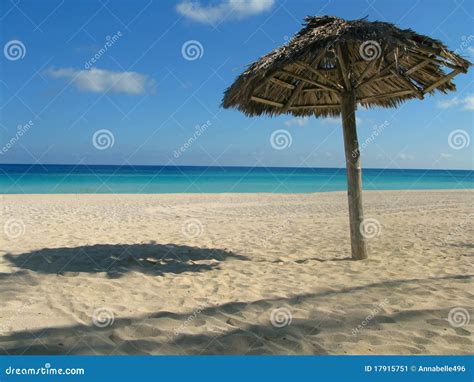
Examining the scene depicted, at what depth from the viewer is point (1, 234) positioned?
25.5 ft

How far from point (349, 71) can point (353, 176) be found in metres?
1.77

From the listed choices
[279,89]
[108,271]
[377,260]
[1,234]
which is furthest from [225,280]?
[1,234]

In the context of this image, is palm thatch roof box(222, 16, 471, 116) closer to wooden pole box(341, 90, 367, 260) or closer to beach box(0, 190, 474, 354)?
wooden pole box(341, 90, 367, 260)

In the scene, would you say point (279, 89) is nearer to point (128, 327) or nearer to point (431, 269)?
point (431, 269)

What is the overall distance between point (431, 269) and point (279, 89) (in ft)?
12.5

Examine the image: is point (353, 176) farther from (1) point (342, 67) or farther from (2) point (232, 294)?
(2) point (232, 294)

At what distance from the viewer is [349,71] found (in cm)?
647

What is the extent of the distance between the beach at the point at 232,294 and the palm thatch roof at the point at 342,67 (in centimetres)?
255

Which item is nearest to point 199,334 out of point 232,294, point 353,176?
point 232,294

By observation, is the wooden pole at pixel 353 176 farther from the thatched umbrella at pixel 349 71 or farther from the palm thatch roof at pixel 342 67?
the palm thatch roof at pixel 342 67

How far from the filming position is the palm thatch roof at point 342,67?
5.18m

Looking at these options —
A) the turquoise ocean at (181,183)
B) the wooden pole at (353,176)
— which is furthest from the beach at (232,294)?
the turquoise ocean at (181,183)

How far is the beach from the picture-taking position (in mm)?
3139

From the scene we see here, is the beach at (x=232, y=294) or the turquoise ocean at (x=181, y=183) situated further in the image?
the turquoise ocean at (x=181, y=183)
